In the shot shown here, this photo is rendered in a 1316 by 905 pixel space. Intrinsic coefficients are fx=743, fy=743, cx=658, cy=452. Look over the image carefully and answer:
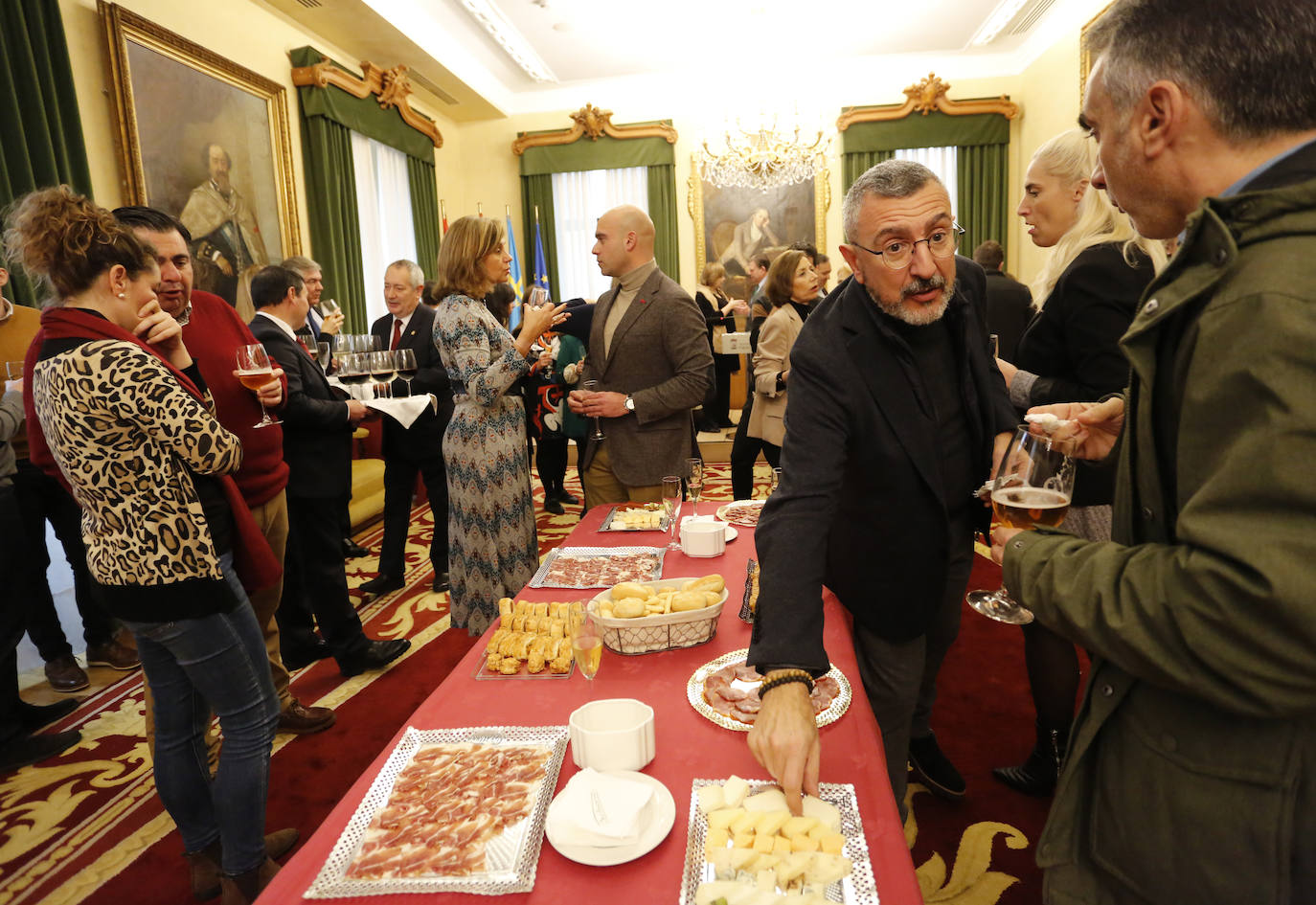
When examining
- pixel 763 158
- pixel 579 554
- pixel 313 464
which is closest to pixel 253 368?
pixel 313 464

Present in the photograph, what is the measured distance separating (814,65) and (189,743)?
9.01 metres

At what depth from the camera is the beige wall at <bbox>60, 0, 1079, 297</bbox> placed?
17.0 ft

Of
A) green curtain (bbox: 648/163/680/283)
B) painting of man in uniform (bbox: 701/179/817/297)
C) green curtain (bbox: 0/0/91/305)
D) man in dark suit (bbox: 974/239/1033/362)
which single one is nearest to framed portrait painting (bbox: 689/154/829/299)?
painting of man in uniform (bbox: 701/179/817/297)

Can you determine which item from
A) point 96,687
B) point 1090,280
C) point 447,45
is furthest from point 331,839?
point 447,45

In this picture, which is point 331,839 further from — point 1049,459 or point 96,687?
point 96,687

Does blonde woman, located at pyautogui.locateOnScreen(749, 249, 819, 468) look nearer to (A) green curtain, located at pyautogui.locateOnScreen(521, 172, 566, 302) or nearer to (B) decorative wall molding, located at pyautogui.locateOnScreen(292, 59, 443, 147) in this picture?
(B) decorative wall molding, located at pyautogui.locateOnScreen(292, 59, 443, 147)

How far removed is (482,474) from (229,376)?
0.95 meters

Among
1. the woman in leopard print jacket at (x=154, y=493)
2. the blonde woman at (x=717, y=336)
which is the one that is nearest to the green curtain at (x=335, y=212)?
the blonde woman at (x=717, y=336)

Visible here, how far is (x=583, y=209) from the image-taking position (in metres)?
9.18

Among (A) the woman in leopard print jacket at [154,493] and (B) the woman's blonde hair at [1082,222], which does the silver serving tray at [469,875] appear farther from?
(B) the woman's blonde hair at [1082,222]

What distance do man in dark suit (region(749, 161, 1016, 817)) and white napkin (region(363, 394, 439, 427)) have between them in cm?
257

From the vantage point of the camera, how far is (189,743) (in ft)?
5.86

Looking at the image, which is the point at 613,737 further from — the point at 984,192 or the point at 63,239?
the point at 984,192

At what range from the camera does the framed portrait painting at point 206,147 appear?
4.21 metres
